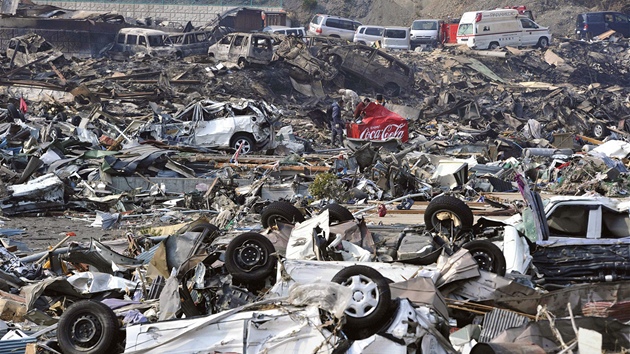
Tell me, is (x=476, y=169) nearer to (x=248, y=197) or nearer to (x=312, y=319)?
(x=248, y=197)

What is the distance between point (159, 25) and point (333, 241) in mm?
41636

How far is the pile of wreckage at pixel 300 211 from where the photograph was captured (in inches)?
297

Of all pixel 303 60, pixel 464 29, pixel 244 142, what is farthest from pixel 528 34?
pixel 244 142

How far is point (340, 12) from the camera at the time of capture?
60500 mm

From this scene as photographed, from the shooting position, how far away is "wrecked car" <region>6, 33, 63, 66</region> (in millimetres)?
35531

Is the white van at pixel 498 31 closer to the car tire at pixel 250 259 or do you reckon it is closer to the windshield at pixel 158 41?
the windshield at pixel 158 41

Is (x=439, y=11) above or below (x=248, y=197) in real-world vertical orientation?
above

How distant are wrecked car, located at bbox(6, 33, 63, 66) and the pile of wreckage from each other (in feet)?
0.58

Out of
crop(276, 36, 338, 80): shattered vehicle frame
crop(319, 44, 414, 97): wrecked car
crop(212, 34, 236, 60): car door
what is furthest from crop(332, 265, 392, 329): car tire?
crop(319, 44, 414, 97): wrecked car

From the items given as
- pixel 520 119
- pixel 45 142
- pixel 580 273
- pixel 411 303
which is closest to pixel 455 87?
pixel 520 119

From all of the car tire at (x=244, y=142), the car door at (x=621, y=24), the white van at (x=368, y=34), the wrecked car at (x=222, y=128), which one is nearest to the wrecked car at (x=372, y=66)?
the white van at (x=368, y=34)

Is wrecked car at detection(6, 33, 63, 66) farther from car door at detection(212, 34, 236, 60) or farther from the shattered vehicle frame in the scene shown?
the shattered vehicle frame

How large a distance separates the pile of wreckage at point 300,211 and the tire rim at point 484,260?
0.09 ft

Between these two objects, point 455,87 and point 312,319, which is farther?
point 455,87
